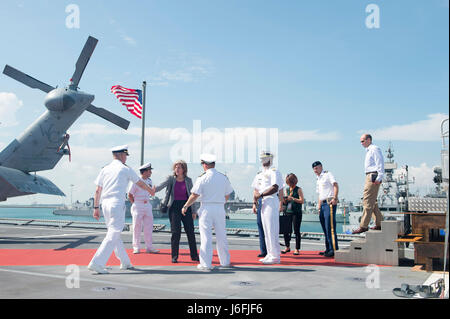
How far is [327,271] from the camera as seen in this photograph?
18.2 feet

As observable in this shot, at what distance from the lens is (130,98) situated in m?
17.2

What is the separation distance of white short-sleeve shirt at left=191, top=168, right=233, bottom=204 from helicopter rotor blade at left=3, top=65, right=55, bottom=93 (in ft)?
38.1

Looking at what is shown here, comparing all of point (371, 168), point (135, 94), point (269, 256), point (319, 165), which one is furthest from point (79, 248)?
point (135, 94)

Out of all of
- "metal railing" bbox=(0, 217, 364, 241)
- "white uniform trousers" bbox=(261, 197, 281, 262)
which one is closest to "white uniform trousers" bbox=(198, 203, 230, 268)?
"white uniform trousers" bbox=(261, 197, 281, 262)

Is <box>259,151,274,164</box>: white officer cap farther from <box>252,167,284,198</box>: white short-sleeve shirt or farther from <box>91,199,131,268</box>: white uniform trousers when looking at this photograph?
<box>91,199,131,268</box>: white uniform trousers

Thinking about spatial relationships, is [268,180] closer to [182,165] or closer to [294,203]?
[182,165]

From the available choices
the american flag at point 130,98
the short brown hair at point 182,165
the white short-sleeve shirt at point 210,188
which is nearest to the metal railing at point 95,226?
the american flag at point 130,98

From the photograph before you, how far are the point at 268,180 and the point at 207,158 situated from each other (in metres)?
1.28

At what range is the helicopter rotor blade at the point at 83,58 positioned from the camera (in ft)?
47.4

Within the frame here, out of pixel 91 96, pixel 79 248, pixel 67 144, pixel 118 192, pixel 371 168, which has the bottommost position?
pixel 79 248

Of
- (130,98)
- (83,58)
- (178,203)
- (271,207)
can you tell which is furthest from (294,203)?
(130,98)

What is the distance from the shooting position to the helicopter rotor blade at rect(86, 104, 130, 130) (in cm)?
1524
